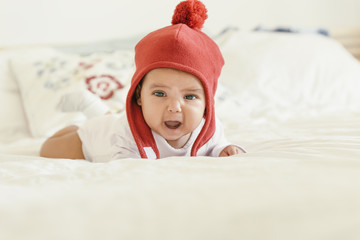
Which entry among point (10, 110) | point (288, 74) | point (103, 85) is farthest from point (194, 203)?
point (288, 74)

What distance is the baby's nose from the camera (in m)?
0.87

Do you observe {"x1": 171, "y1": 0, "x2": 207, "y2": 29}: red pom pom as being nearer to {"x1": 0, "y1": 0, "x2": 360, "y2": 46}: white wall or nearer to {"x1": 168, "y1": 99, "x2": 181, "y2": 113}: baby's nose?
{"x1": 168, "y1": 99, "x2": 181, "y2": 113}: baby's nose

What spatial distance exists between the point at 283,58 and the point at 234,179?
1474mm

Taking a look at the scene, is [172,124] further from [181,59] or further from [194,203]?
[194,203]

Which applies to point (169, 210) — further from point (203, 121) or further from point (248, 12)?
point (248, 12)

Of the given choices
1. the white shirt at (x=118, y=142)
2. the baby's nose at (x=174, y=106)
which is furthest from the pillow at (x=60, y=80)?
the baby's nose at (x=174, y=106)

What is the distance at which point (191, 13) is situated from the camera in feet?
3.24

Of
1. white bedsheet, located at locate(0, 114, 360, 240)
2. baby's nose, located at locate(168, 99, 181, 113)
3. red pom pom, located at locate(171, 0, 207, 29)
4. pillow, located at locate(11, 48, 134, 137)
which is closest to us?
white bedsheet, located at locate(0, 114, 360, 240)

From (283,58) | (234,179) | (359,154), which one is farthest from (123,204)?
(283,58)

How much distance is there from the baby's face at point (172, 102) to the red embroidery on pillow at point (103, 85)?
60cm

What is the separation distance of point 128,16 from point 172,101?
143cm

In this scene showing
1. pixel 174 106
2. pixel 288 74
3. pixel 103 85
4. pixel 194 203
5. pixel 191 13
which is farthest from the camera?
pixel 288 74

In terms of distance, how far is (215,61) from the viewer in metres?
0.98

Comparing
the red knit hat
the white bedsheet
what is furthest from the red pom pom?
the white bedsheet
